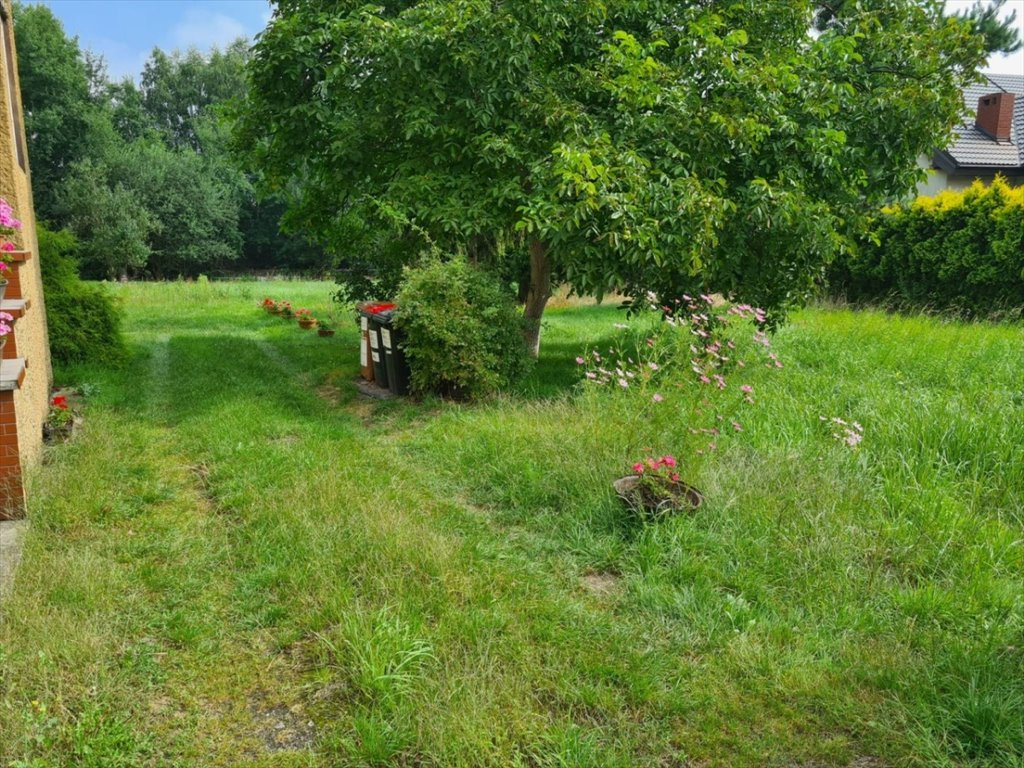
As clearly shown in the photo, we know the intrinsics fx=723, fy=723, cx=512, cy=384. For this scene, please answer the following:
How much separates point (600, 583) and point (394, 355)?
4.54m

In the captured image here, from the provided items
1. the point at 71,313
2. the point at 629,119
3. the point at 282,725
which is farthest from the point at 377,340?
the point at 282,725

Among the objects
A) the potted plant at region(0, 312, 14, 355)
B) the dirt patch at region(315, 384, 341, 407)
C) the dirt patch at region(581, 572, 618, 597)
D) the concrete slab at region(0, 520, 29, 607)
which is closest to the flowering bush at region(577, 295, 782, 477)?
the dirt patch at region(581, 572, 618, 597)

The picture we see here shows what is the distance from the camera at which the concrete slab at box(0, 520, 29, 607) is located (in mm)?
3314

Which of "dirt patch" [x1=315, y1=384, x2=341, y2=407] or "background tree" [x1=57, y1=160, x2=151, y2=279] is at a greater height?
"background tree" [x1=57, y1=160, x2=151, y2=279]

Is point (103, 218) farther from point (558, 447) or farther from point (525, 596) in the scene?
point (525, 596)

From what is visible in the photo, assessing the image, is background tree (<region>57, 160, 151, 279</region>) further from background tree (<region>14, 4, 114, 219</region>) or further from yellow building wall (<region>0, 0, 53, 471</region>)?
yellow building wall (<region>0, 0, 53, 471</region>)

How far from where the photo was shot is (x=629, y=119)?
284 inches

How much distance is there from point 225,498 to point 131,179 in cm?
3386

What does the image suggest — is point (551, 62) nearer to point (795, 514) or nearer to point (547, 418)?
point (547, 418)

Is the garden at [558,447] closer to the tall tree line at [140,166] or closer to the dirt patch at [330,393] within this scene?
the dirt patch at [330,393]

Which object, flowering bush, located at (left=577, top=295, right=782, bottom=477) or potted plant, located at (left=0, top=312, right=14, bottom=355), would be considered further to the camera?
flowering bush, located at (left=577, top=295, right=782, bottom=477)

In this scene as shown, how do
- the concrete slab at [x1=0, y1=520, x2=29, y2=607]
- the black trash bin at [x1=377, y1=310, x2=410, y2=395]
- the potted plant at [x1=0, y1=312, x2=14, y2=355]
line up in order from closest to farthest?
the concrete slab at [x1=0, y1=520, x2=29, y2=607], the potted plant at [x1=0, y1=312, x2=14, y2=355], the black trash bin at [x1=377, y1=310, x2=410, y2=395]

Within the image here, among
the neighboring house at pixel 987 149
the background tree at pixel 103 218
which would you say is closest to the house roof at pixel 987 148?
the neighboring house at pixel 987 149

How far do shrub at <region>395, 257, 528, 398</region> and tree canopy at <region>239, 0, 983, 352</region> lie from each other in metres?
0.60
